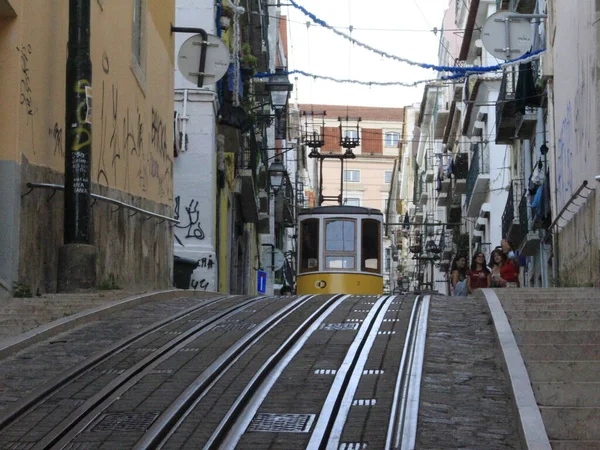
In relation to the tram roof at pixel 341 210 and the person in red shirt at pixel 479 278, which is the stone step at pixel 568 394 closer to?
the person in red shirt at pixel 479 278

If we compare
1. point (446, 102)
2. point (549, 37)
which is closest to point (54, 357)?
point (549, 37)

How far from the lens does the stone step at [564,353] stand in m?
9.49

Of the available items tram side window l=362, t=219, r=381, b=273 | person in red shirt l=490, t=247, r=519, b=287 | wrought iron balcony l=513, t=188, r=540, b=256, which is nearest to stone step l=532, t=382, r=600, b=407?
person in red shirt l=490, t=247, r=519, b=287

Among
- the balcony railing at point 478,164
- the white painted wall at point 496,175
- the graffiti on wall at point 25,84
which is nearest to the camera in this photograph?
the graffiti on wall at point 25,84

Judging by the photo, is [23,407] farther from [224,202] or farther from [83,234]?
[224,202]

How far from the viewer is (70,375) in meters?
9.32

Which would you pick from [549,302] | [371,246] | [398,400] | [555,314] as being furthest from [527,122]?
[398,400]

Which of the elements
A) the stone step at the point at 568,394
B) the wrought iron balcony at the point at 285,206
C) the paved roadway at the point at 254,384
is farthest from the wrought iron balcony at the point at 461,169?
the stone step at the point at 568,394

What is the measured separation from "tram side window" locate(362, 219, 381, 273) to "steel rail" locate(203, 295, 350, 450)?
57.4 ft

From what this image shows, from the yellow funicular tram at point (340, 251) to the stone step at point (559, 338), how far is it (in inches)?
763

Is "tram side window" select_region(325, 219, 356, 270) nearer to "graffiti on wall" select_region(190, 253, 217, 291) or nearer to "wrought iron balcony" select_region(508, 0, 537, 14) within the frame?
"graffiti on wall" select_region(190, 253, 217, 291)

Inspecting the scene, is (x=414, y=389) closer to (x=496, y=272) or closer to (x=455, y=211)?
(x=496, y=272)

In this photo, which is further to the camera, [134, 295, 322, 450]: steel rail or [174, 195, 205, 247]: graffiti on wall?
[174, 195, 205, 247]: graffiti on wall

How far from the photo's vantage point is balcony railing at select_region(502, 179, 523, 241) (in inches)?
1262
